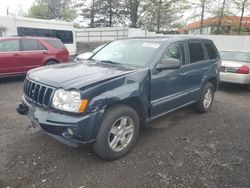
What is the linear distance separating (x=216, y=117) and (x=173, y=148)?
2.02m

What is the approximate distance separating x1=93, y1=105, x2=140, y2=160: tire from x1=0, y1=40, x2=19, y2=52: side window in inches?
250

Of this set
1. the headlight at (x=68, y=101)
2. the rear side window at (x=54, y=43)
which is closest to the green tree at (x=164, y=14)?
the rear side window at (x=54, y=43)

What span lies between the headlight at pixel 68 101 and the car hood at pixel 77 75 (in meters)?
0.08

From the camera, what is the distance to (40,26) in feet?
45.5

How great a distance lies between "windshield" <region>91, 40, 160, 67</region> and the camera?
367 centimetres

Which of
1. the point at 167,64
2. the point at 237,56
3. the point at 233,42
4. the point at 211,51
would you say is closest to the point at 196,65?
the point at 211,51

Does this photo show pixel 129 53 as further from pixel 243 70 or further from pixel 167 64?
pixel 243 70

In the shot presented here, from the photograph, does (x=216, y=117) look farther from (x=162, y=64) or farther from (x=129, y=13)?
(x=129, y=13)

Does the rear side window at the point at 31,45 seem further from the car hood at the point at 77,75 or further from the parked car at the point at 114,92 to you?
the car hood at the point at 77,75

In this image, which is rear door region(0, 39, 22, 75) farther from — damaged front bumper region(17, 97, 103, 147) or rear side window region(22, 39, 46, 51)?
damaged front bumper region(17, 97, 103, 147)

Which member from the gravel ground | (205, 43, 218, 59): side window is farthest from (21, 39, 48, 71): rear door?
(205, 43, 218, 59): side window

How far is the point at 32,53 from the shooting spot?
828 centimetres

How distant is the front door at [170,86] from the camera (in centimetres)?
357

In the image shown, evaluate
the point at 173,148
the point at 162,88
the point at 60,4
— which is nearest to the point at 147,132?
the point at 173,148
